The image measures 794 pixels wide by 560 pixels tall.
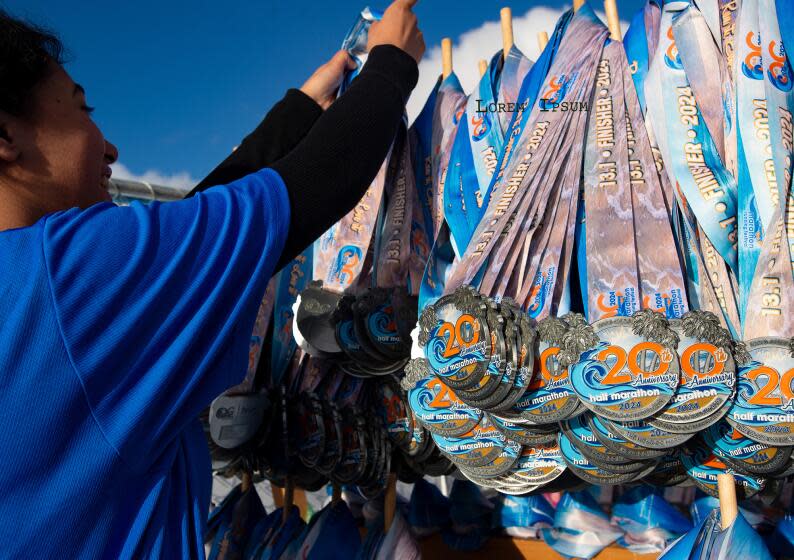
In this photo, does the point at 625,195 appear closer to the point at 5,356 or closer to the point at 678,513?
the point at 5,356

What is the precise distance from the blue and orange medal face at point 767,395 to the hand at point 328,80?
690mm

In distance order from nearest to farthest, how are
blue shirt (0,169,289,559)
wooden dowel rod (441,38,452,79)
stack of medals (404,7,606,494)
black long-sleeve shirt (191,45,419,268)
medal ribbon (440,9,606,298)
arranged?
blue shirt (0,169,289,559), black long-sleeve shirt (191,45,419,268), stack of medals (404,7,606,494), medal ribbon (440,9,606,298), wooden dowel rod (441,38,452,79)

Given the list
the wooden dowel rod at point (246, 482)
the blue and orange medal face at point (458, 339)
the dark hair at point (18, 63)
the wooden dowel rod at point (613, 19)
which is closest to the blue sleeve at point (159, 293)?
the dark hair at point (18, 63)

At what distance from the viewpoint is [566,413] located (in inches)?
39.3

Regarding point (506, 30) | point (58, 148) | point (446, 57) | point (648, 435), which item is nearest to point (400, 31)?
point (58, 148)

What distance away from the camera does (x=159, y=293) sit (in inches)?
20.7

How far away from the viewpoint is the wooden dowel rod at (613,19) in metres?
1.23

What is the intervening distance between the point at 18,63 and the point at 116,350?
0.23 metres

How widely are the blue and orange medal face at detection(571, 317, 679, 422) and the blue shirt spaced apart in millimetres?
507

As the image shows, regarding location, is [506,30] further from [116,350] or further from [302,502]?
[302,502]

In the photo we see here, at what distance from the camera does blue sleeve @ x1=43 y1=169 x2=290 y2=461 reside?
501 mm

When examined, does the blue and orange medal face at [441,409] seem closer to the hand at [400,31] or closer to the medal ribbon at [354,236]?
the medal ribbon at [354,236]

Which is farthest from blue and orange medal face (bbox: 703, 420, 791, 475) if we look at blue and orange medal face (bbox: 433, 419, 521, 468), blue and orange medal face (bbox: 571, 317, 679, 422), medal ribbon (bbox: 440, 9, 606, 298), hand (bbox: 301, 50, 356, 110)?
hand (bbox: 301, 50, 356, 110)

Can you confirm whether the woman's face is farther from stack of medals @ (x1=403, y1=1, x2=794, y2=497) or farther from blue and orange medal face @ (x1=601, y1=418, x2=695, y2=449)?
blue and orange medal face @ (x1=601, y1=418, x2=695, y2=449)
